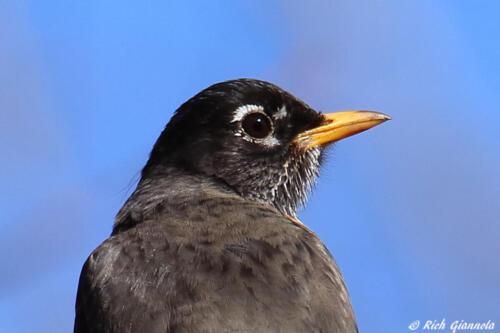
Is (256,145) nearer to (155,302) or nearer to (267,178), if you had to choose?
(267,178)

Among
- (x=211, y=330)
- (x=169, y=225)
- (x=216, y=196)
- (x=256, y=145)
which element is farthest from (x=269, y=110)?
(x=211, y=330)

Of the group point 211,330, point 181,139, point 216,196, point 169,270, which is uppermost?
point 181,139

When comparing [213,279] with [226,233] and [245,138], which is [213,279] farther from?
[245,138]

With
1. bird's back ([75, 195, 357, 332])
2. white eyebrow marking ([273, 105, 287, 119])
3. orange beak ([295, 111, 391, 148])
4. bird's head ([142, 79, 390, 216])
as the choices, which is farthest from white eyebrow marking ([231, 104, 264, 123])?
bird's back ([75, 195, 357, 332])

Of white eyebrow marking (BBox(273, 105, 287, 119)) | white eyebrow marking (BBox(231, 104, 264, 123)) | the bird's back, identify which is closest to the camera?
the bird's back

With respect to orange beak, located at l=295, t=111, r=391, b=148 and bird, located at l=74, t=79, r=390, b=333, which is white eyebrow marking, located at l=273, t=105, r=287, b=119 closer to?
bird, located at l=74, t=79, r=390, b=333

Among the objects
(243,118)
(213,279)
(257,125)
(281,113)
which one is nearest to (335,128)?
(281,113)

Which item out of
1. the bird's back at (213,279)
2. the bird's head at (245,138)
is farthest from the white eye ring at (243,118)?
the bird's back at (213,279)
